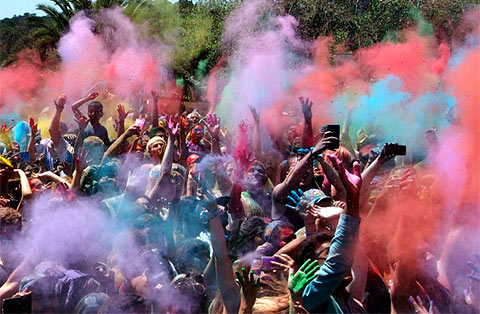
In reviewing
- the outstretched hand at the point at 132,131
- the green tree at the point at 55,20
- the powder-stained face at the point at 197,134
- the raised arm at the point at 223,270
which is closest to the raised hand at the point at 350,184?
the raised arm at the point at 223,270

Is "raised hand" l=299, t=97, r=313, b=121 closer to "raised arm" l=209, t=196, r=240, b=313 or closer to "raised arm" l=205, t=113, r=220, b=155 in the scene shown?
"raised arm" l=205, t=113, r=220, b=155

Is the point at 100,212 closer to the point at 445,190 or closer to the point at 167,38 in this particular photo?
the point at 445,190

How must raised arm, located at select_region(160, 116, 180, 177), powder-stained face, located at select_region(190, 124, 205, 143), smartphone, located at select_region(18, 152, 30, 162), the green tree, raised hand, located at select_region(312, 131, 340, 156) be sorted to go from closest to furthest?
raised hand, located at select_region(312, 131, 340, 156), raised arm, located at select_region(160, 116, 180, 177), smartphone, located at select_region(18, 152, 30, 162), powder-stained face, located at select_region(190, 124, 205, 143), the green tree

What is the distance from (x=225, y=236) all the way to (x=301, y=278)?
1.55m

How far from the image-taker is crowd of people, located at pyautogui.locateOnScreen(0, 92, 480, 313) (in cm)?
329

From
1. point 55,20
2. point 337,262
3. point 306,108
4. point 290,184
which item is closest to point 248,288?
point 337,262

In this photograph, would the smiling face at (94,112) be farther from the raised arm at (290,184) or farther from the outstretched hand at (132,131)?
the raised arm at (290,184)

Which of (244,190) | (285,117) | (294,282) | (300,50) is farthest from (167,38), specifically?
(294,282)

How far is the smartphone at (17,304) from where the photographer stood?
9.51ft

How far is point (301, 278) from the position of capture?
3.04 meters

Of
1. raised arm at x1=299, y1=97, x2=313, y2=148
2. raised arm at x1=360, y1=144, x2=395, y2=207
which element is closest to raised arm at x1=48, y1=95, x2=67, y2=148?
raised arm at x1=299, y1=97, x2=313, y2=148

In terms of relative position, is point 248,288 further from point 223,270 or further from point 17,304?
point 17,304

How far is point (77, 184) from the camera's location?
17.0 feet

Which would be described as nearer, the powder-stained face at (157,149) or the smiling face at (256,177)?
the smiling face at (256,177)
